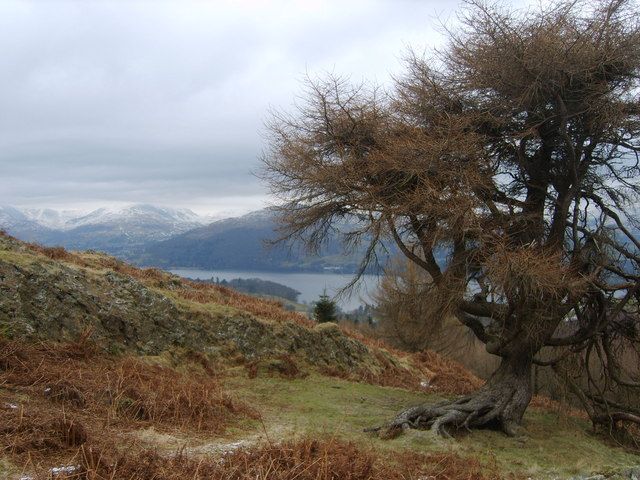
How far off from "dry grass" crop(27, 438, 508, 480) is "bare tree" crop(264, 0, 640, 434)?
12.3 ft

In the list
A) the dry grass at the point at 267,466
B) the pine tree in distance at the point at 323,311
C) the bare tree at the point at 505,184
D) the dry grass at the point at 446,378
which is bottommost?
the dry grass at the point at 446,378

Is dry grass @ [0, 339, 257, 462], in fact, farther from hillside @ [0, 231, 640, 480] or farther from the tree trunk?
the tree trunk

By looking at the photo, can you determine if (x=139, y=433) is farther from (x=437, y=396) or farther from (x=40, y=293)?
(x=437, y=396)

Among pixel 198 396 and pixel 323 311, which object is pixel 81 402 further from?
pixel 323 311

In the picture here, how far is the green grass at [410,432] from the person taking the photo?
8.95m

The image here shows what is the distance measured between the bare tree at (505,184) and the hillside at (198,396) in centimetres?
181

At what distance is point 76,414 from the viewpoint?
Answer: 6996 mm

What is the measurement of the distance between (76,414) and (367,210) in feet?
22.8

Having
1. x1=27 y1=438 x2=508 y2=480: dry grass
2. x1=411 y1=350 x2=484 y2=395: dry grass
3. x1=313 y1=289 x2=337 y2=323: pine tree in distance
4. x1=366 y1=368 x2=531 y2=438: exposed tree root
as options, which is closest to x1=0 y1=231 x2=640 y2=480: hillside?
x1=27 y1=438 x2=508 y2=480: dry grass

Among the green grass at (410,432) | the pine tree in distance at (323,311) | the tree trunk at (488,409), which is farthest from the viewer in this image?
the pine tree in distance at (323,311)

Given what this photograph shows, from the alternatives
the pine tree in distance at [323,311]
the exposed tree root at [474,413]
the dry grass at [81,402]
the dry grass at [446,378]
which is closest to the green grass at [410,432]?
the exposed tree root at [474,413]

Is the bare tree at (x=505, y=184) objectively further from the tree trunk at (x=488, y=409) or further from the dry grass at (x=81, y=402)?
the dry grass at (x=81, y=402)

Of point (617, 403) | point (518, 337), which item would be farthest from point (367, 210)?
point (617, 403)

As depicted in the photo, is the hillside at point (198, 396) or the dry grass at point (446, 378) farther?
the dry grass at point (446, 378)
